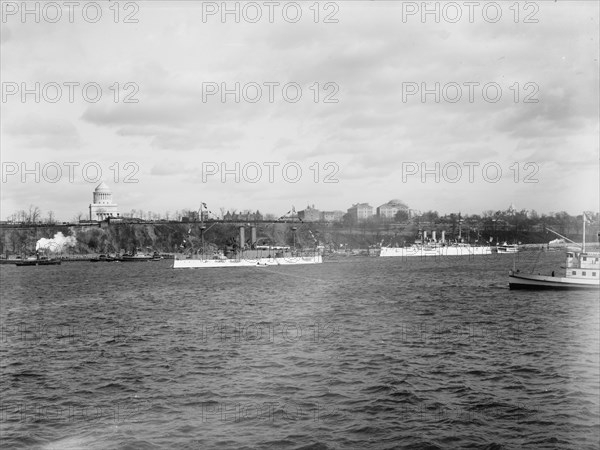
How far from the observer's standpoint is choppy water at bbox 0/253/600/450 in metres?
19.4

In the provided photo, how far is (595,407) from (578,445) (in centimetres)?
388

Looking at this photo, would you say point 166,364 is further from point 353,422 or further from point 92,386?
point 353,422


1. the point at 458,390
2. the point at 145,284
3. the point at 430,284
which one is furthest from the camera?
the point at 145,284

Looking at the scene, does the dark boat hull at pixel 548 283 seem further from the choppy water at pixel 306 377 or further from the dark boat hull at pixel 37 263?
the dark boat hull at pixel 37 263

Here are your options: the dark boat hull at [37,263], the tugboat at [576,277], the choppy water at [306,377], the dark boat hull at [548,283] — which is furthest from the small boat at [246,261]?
the tugboat at [576,277]

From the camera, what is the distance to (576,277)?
60250mm

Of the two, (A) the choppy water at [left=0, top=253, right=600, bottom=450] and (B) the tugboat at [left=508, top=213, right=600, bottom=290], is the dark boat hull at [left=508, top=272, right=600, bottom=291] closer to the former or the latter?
(B) the tugboat at [left=508, top=213, right=600, bottom=290]

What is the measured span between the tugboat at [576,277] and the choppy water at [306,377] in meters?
11.1

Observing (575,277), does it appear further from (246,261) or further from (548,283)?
(246,261)

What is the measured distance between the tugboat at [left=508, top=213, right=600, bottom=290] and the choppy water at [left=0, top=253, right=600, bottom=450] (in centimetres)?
1111

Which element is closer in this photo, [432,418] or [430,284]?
[432,418]

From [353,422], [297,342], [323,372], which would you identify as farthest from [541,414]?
[297,342]

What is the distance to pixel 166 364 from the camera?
29.0 m

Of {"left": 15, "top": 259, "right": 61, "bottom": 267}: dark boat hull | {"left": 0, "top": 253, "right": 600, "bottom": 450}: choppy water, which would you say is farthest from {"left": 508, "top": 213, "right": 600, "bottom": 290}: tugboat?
{"left": 15, "top": 259, "right": 61, "bottom": 267}: dark boat hull
